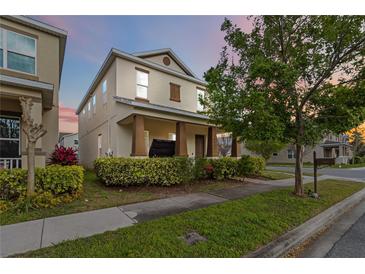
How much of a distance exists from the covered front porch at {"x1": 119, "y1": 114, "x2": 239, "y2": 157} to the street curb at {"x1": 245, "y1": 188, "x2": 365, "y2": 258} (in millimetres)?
6537

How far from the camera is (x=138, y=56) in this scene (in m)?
12.2

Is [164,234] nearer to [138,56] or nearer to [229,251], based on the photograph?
[229,251]

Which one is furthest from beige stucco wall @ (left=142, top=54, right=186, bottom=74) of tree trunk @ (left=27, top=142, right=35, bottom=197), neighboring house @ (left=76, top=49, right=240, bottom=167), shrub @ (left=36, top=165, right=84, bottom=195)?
tree trunk @ (left=27, top=142, right=35, bottom=197)

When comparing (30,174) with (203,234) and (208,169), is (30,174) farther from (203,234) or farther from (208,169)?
(208,169)

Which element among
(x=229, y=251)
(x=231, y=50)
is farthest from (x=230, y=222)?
(x=231, y=50)

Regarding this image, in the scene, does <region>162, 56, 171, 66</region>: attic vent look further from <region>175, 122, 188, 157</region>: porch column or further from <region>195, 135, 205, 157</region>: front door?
<region>195, 135, 205, 157</region>: front door

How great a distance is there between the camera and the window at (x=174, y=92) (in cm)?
1333

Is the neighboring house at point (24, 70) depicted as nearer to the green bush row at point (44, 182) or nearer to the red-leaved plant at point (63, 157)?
the red-leaved plant at point (63, 157)

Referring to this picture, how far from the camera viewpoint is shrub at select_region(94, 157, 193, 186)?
7496 millimetres

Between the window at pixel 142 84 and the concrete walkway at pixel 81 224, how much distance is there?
7503 millimetres

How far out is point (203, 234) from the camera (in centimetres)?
376

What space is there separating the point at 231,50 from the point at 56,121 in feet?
30.1

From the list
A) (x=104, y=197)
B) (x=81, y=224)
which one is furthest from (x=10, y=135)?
(x=81, y=224)

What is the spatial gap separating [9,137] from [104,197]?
602 centimetres
